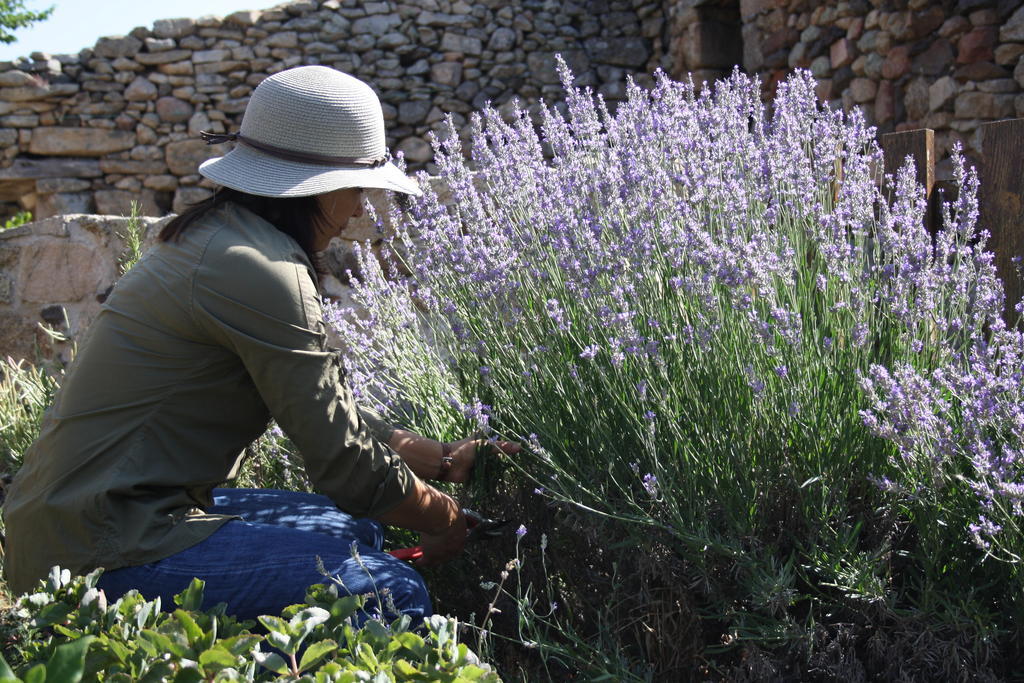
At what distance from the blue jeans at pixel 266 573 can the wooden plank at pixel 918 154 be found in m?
2.03

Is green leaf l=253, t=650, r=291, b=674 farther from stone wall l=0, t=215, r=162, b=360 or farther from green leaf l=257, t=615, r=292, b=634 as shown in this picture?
stone wall l=0, t=215, r=162, b=360

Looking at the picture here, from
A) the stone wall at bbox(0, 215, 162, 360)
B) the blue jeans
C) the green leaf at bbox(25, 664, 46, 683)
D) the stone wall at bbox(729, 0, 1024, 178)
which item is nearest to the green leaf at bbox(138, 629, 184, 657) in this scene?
the green leaf at bbox(25, 664, 46, 683)

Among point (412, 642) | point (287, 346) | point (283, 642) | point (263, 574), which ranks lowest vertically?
point (263, 574)

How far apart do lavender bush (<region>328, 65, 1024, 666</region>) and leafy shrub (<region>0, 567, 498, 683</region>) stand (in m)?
0.58

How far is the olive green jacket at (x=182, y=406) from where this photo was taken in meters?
1.87

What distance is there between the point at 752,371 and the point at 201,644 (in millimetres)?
1149

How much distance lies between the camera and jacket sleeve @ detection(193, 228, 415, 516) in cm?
187

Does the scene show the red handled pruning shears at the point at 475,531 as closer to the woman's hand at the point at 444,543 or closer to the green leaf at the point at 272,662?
the woman's hand at the point at 444,543

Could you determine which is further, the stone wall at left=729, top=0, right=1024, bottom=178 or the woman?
the stone wall at left=729, top=0, right=1024, bottom=178

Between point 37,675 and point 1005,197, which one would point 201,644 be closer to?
point 37,675

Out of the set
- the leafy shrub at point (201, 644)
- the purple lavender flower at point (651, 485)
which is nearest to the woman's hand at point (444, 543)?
the purple lavender flower at point (651, 485)

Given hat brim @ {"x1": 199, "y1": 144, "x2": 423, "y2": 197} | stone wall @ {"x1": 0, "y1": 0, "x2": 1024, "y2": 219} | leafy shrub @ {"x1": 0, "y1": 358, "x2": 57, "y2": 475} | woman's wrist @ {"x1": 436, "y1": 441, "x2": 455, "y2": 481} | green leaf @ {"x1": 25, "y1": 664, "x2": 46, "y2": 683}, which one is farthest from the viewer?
stone wall @ {"x1": 0, "y1": 0, "x2": 1024, "y2": 219}

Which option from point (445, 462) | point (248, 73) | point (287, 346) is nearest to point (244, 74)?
point (248, 73)

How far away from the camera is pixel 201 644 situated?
125 cm
